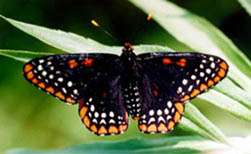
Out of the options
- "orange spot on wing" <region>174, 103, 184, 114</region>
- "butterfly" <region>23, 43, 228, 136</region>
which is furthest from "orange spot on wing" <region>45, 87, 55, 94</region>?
"orange spot on wing" <region>174, 103, 184, 114</region>

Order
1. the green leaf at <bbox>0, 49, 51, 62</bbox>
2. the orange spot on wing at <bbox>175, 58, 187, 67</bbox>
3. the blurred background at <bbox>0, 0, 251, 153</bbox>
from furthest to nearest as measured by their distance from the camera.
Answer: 1. the blurred background at <bbox>0, 0, 251, 153</bbox>
2. the orange spot on wing at <bbox>175, 58, 187, 67</bbox>
3. the green leaf at <bbox>0, 49, 51, 62</bbox>

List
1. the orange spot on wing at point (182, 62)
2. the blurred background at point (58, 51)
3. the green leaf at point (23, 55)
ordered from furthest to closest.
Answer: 1. the blurred background at point (58, 51)
2. the orange spot on wing at point (182, 62)
3. the green leaf at point (23, 55)

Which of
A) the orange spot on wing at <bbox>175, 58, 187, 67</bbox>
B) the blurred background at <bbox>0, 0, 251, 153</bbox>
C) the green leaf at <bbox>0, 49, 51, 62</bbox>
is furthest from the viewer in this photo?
the blurred background at <bbox>0, 0, 251, 153</bbox>

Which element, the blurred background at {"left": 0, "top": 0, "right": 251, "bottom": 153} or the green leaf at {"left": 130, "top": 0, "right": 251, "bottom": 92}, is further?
the blurred background at {"left": 0, "top": 0, "right": 251, "bottom": 153}

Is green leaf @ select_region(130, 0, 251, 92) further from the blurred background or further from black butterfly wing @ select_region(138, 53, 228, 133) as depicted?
the blurred background

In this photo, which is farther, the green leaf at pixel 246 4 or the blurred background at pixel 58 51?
the blurred background at pixel 58 51

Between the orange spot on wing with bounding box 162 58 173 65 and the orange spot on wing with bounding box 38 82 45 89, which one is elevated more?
the orange spot on wing with bounding box 162 58 173 65

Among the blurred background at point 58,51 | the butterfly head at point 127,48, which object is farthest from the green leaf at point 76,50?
the blurred background at point 58,51

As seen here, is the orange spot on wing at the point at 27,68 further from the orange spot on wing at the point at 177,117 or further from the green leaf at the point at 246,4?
the green leaf at the point at 246,4

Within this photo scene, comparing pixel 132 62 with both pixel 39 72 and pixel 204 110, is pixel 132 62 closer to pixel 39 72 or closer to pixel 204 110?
pixel 39 72
